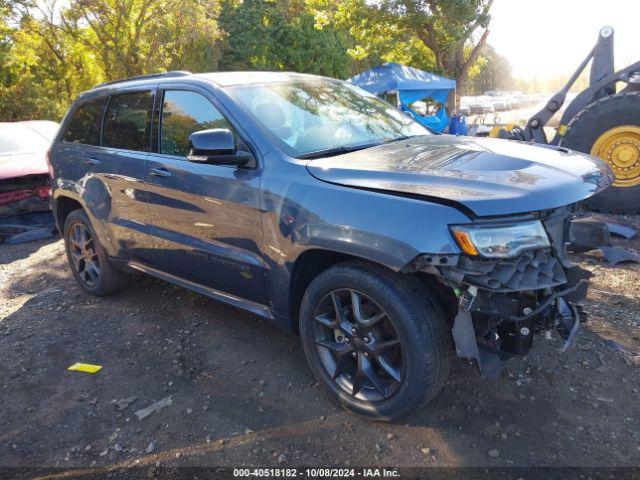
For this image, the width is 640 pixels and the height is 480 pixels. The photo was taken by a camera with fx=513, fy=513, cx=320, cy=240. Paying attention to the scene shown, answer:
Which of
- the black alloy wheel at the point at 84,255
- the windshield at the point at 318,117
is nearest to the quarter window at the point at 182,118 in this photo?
the windshield at the point at 318,117

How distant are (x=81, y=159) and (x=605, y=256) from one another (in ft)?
15.9

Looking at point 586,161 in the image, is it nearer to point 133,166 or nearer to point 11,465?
point 133,166

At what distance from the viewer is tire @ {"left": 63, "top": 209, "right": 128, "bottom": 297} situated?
4586mm

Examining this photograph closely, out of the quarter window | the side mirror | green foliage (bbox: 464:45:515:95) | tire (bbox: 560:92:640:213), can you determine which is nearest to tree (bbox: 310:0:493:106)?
tire (bbox: 560:92:640:213)

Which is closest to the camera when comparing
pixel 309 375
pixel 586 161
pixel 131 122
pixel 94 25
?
pixel 586 161

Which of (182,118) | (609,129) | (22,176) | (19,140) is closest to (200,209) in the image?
(182,118)

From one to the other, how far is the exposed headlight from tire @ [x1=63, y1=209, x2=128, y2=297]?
336 cm

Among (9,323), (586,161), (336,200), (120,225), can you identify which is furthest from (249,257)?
(9,323)

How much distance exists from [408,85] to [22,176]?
10.1 metres

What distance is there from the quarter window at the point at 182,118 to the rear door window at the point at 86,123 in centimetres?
100

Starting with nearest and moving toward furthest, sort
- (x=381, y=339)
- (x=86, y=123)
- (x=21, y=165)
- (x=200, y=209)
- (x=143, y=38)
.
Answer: (x=381, y=339) → (x=200, y=209) → (x=86, y=123) → (x=21, y=165) → (x=143, y=38)

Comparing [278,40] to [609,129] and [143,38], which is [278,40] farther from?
[609,129]

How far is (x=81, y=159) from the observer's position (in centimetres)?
440

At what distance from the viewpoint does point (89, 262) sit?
4.80 meters
